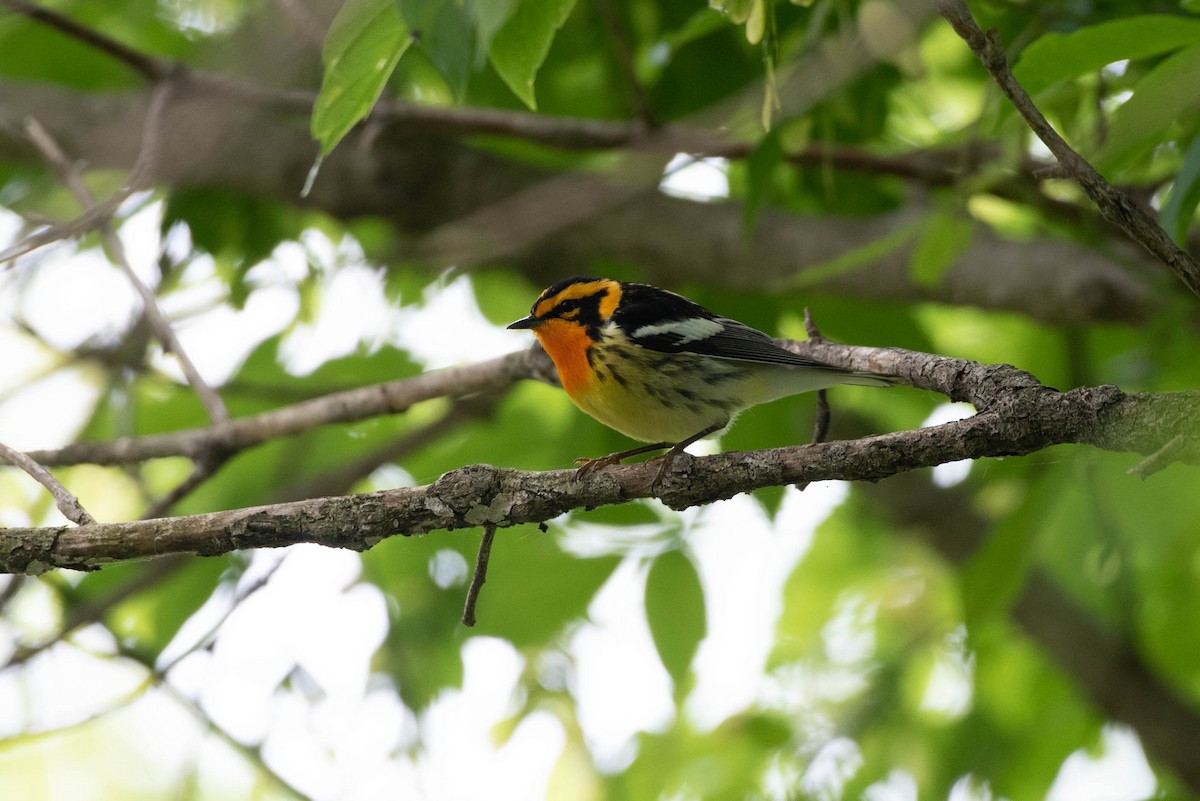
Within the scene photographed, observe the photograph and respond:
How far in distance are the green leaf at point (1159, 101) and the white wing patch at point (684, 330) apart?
1.83 meters

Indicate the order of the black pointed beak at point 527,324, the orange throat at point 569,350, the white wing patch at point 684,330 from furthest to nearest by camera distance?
the black pointed beak at point 527,324
the white wing patch at point 684,330
the orange throat at point 569,350

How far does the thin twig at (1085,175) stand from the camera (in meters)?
2.05

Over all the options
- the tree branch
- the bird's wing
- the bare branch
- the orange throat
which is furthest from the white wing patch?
the tree branch

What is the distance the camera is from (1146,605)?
538cm

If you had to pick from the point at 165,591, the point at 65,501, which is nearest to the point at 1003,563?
the point at 65,501

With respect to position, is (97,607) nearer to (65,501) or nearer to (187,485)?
(187,485)

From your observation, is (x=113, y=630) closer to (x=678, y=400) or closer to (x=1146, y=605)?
(x=678, y=400)

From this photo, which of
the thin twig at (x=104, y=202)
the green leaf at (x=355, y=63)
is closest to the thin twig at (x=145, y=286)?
the thin twig at (x=104, y=202)

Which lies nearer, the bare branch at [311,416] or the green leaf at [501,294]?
the bare branch at [311,416]

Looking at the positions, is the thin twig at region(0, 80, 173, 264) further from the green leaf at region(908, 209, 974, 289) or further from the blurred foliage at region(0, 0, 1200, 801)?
the green leaf at region(908, 209, 974, 289)

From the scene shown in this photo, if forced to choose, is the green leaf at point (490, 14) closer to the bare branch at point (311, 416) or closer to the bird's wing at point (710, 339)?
the bird's wing at point (710, 339)

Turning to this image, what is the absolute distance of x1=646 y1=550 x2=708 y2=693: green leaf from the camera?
4.28m

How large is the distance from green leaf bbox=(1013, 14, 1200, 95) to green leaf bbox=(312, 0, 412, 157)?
1.49m

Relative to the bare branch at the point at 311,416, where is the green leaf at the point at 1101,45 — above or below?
above
